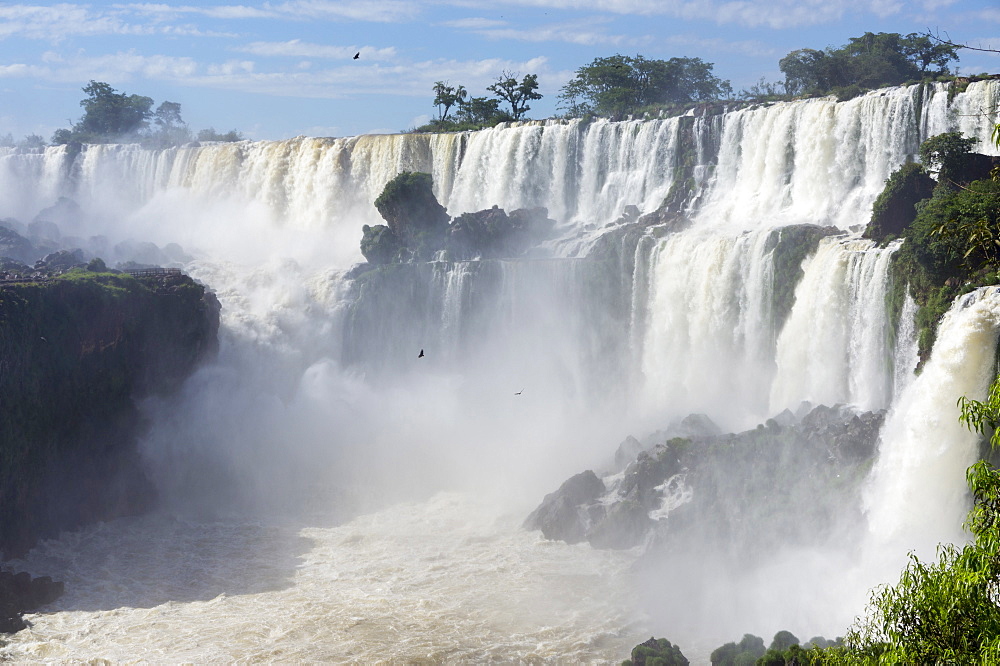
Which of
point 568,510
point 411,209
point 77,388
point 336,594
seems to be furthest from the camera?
point 411,209

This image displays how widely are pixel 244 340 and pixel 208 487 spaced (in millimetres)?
8255

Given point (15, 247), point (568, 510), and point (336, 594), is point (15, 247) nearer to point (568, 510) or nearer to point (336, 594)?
point (336, 594)

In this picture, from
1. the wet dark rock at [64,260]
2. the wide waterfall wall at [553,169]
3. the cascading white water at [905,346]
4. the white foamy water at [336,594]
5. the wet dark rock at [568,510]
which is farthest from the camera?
the wet dark rock at [64,260]

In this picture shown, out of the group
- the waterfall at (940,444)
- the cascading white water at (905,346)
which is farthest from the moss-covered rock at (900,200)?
the waterfall at (940,444)

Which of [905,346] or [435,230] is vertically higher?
[435,230]

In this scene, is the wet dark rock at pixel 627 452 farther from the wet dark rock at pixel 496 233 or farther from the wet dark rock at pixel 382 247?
the wet dark rock at pixel 382 247

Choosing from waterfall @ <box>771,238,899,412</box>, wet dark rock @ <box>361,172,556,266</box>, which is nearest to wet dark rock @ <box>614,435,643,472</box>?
waterfall @ <box>771,238,899,412</box>

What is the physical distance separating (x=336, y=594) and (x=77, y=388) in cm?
1101

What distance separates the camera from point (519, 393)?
2989 centimetres

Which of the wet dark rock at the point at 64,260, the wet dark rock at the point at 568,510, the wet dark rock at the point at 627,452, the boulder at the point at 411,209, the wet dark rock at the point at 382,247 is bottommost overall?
the wet dark rock at the point at 568,510

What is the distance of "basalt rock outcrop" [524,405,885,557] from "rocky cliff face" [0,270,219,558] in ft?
41.9

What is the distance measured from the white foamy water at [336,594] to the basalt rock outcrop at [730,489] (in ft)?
3.12

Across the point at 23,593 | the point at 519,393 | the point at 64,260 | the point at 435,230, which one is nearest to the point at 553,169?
the point at 435,230

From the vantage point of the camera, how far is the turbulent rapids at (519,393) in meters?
20.1
